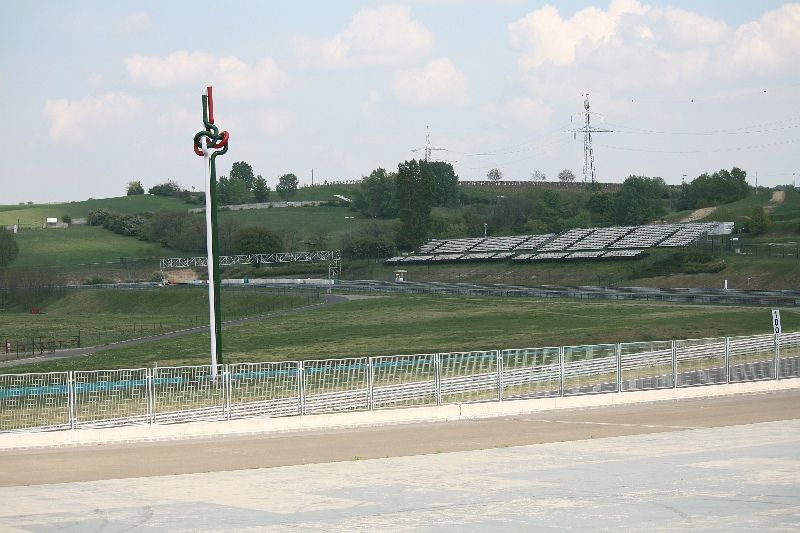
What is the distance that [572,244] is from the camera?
141375 mm

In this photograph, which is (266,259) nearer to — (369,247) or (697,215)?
(369,247)

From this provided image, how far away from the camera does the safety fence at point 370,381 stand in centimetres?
2767

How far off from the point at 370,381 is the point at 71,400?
7.65m

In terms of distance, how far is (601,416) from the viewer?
30672 millimetres

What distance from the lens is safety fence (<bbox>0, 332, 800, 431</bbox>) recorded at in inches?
1089

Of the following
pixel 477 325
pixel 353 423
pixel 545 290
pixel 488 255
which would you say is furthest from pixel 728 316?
pixel 488 255

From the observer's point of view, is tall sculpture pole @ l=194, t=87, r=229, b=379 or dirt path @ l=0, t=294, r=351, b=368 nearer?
tall sculpture pole @ l=194, t=87, r=229, b=379

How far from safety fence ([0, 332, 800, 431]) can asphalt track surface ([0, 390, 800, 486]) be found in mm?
1273

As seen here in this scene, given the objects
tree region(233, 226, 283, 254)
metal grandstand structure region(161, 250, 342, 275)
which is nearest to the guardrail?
metal grandstand structure region(161, 250, 342, 275)

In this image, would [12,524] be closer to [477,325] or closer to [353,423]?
[353,423]

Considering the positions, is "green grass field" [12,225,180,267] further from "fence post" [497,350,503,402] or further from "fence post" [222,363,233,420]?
"fence post" [222,363,233,420]

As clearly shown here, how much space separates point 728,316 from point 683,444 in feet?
149

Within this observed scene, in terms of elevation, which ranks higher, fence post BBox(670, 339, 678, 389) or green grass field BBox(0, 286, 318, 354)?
fence post BBox(670, 339, 678, 389)

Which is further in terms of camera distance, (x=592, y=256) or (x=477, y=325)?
(x=592, y=256)
